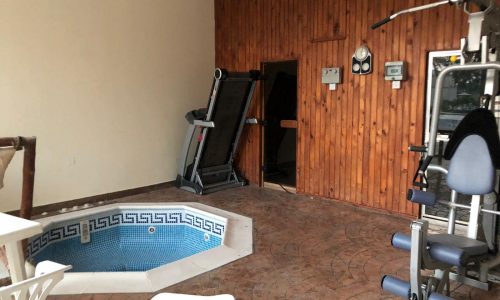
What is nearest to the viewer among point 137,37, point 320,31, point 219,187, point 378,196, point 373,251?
point 373,251

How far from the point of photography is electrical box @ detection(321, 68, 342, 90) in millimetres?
5215

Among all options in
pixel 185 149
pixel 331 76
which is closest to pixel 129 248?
pixel 185 149

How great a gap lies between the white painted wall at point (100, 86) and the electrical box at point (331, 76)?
7.37 feet

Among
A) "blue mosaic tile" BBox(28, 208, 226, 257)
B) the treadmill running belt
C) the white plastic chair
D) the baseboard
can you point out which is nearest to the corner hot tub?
"blue mosaic tile" BBox(28, 208, 226, 257)

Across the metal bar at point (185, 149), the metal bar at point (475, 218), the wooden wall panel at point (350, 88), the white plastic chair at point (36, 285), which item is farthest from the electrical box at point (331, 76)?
the white plastic chair at point (36, 285)

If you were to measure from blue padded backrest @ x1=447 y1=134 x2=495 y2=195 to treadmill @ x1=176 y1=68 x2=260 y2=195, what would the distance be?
11.0 feet

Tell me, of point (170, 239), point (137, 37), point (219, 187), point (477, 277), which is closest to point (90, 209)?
point (170, 239)

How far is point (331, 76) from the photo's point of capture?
5285mm

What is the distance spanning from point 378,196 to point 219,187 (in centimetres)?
239

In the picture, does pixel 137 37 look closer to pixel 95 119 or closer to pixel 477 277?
pixel 95 119

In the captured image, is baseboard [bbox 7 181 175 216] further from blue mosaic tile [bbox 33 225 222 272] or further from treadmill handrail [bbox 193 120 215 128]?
treadmill handrail [bbox 193 120 215 128]

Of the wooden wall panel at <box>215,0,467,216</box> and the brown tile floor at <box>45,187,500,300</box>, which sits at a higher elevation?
the wooden wall panel at <box>215,0,467,216</box>

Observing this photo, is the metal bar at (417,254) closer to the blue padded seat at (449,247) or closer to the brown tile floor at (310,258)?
the blue padded seat at (449,247)

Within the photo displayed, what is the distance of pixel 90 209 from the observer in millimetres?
5074
